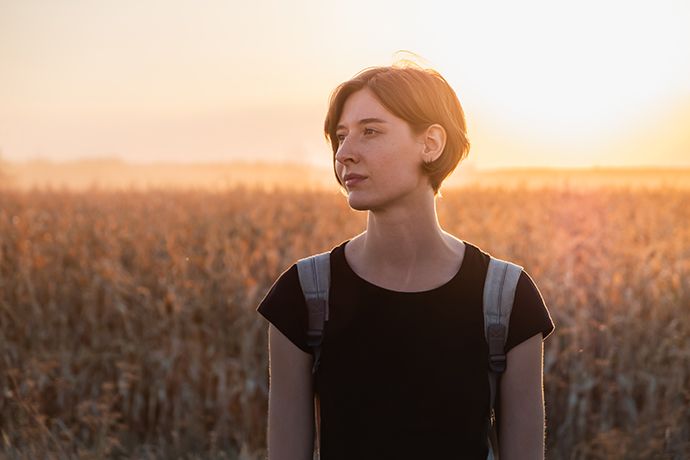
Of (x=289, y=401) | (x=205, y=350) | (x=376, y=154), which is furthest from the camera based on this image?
(x=205, y=350)

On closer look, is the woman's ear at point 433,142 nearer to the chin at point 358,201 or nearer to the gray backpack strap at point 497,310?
the chin at point 358,201

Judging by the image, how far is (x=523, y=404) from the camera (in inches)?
89.9

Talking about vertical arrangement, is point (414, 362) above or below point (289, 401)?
above

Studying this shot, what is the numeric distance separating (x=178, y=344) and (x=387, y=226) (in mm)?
4266

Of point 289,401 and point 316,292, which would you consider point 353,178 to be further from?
point 289,401

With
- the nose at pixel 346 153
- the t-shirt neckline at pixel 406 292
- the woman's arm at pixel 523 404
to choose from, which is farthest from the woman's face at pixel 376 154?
the woman's arm at pixel 523 404

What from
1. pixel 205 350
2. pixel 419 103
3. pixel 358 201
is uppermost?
pixel 419 103

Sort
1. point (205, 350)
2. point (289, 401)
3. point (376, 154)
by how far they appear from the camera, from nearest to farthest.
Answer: point (376, 154) < point (289, 401) < point (205, 350)

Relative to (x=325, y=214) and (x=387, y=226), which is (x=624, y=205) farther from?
(x=387, y=226)

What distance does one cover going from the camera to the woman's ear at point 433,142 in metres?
2.28

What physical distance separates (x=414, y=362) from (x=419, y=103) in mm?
681

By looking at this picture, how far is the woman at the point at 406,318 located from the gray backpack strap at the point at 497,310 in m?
0.02

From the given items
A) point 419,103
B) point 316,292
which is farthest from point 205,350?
point 419,103

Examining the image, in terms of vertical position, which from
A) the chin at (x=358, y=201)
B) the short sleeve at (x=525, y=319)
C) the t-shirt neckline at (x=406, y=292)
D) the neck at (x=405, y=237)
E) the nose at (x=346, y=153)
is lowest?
the short sleeve at (x=525, y=319)
